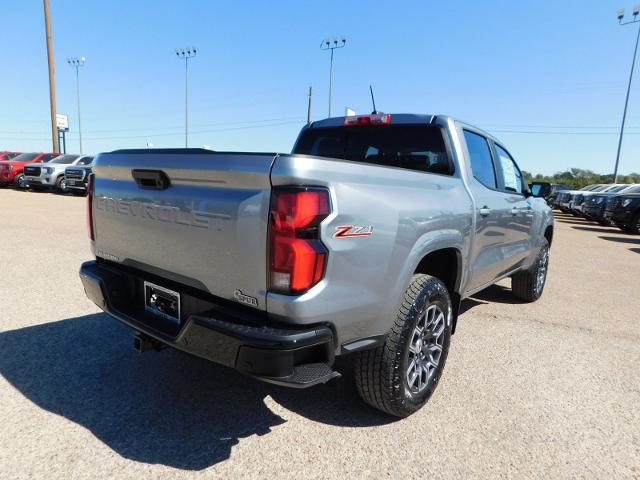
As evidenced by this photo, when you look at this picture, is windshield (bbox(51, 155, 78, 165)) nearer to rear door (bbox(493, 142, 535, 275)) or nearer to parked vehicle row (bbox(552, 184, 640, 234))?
rear door (bbox(493, 142, 535, 275))

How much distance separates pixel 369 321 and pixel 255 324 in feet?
1.94

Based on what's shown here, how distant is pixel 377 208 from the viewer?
2133 mm

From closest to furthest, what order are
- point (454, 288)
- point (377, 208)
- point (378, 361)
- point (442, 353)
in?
point (377, 208), point (378, 361), point (442, 353), point (454, 288)

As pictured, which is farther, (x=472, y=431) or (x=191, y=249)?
(x=472, y=431)

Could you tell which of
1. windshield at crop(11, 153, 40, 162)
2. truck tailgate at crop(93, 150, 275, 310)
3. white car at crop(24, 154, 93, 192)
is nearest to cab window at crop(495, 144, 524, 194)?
truck tailgate at crop(93, 150, 275, 310)

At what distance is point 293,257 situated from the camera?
1838mm

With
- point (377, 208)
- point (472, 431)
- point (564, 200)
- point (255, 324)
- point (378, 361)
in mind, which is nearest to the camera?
point (255, 324)

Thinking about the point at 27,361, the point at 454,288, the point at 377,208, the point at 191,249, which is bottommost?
the point at 27,361

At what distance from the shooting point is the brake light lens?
11.1 feet

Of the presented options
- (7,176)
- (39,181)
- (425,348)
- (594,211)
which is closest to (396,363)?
(425,348)

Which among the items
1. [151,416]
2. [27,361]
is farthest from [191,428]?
[27,361]

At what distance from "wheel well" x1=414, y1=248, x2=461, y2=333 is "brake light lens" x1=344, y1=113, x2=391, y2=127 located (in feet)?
3.71

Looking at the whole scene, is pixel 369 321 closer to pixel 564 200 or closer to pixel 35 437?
pixel 35 437

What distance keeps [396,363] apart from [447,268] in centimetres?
101
